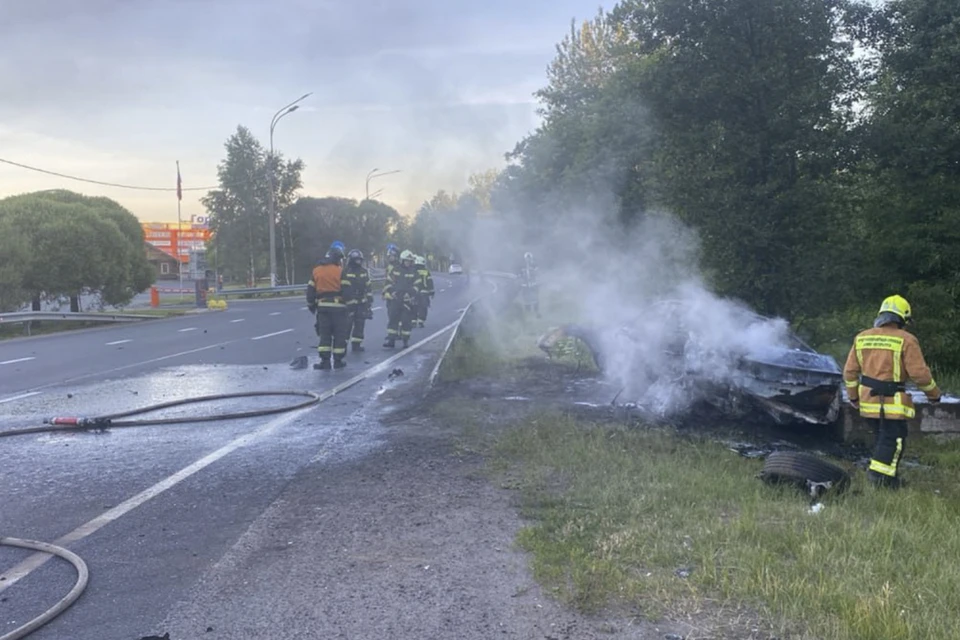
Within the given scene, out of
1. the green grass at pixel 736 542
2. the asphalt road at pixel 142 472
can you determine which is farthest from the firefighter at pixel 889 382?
the asphalt road at pixel 142 472

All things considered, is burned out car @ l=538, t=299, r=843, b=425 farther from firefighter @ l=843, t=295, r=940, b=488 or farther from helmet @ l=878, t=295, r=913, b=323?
helmet @ l=878, t=295, r=913, b=323

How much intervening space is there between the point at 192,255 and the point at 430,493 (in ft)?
116

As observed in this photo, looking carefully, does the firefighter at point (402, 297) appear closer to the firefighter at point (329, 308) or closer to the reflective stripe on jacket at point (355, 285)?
the reflective stripe on jacket at point (355, 285)

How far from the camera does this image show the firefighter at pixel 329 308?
12.4 meters

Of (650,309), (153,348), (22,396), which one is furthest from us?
(153,348)

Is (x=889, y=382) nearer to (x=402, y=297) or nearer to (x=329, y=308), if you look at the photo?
(x=329, y=308)

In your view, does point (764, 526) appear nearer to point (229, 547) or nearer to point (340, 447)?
point (229, 547)

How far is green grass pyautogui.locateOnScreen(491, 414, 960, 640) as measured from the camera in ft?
12.0

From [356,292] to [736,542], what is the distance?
9.98m

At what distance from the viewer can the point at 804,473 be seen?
18.2 feet

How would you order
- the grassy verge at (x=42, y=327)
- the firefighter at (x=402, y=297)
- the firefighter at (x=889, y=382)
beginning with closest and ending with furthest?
the firefighter at (x=889, y=382) < the firefighter at (x=402, y=297) < the grassy verge at (x=42, y=327)

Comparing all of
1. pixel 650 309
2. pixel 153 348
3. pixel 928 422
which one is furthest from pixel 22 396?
pixel 928 422

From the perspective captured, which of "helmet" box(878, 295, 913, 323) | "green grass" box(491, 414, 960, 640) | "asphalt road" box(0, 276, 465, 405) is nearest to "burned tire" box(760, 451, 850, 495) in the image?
"green grass" box(491, 414, 960, 640)

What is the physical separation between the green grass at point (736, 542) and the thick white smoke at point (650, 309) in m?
1.41
